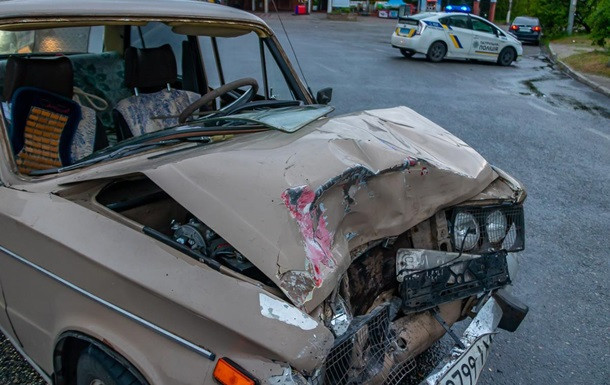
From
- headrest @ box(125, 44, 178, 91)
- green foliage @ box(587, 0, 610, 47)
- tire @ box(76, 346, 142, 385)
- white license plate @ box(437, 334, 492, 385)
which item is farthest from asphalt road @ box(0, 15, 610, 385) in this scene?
headrest @ box(125, 44, 178, 91)

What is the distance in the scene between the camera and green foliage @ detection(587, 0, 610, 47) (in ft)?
50.8

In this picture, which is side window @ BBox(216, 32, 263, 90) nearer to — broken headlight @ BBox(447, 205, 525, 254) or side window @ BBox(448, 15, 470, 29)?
broken headlight @ BBox(447, 205, 525, 254)

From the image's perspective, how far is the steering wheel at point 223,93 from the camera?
3215mm

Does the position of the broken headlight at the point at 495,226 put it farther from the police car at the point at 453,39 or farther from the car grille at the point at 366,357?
the police car at the point at 453,39

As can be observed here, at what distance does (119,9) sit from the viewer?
294cm

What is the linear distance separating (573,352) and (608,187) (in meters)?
3.68

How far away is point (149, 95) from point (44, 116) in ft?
2.77

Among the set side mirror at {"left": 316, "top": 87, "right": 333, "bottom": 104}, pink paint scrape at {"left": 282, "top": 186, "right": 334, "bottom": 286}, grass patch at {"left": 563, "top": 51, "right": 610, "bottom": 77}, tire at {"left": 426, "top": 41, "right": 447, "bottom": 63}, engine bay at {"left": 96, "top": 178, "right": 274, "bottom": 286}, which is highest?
side mirror at {"left": 316, "top": 87, "right": 333, "bottom": 104}

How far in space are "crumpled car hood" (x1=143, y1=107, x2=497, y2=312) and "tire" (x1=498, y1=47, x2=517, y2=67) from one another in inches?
644

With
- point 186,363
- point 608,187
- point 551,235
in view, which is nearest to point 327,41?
point 608,187

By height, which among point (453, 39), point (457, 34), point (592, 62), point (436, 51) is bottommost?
point (592, 62)

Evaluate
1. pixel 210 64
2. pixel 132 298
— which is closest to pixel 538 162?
pixel 210 64

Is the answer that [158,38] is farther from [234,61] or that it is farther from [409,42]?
[409,42]

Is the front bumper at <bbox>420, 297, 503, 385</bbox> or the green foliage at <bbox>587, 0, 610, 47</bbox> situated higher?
the green foliage at <bbox>587, 0, 610, 47</bbox>
